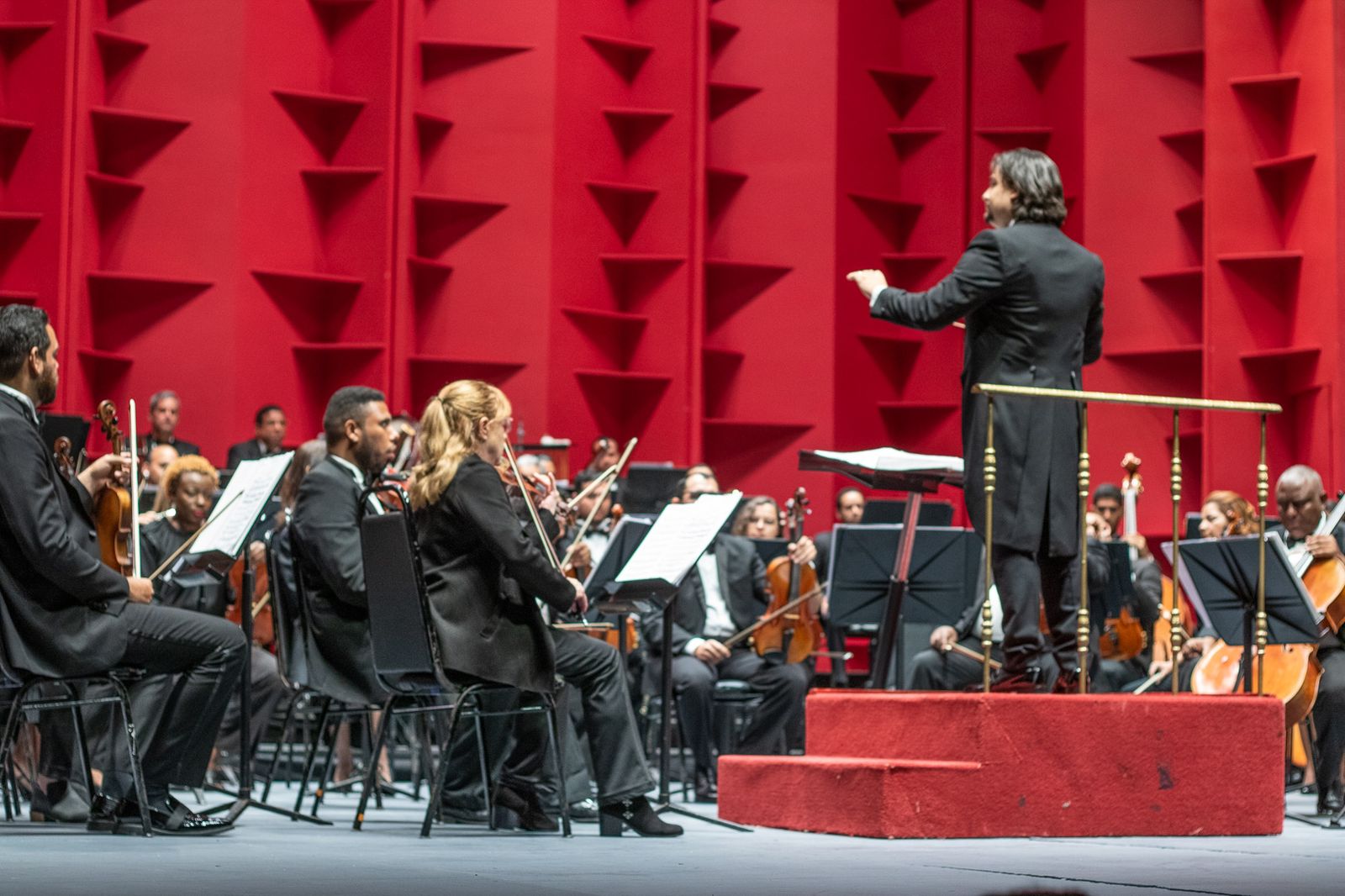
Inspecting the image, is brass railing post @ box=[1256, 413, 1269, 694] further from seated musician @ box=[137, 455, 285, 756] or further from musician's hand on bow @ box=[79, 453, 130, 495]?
seated musician @ box=[137, 455, 285, 756]

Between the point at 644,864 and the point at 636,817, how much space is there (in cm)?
85

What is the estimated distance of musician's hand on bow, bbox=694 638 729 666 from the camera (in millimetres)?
6949

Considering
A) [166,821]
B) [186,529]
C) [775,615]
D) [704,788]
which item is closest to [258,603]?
[186,529]

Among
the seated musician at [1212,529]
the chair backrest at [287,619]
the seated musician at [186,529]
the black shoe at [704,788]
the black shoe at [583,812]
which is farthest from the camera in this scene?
the seated musician at [1212,529]

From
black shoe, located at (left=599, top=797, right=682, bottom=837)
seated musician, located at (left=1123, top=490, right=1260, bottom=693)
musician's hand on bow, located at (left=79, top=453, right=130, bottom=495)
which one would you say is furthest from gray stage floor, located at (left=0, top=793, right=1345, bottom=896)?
seated musician, located at (left=1123, top=490, right=1260, bottom=693)

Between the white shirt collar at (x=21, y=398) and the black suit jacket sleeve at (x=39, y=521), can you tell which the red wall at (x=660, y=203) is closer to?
the white shirt collar at (x=21, y=398)

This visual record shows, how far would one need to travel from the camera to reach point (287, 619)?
5.43 meters

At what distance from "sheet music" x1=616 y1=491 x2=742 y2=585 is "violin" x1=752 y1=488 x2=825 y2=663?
1.93 m

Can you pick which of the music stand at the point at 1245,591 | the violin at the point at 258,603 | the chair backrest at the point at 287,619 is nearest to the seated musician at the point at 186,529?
the violin at the point at 258,603

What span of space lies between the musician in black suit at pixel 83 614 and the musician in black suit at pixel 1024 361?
1922mm

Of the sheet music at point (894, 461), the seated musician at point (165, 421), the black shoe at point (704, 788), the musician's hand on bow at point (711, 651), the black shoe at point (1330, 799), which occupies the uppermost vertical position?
the seated musician at point (165, 421)

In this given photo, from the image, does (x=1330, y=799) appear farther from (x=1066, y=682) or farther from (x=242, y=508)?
(x=242, y=508)

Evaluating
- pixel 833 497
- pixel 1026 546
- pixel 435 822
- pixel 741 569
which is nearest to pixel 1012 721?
pixel 1026 546

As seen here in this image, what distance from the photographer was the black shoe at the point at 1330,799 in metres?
5.64
